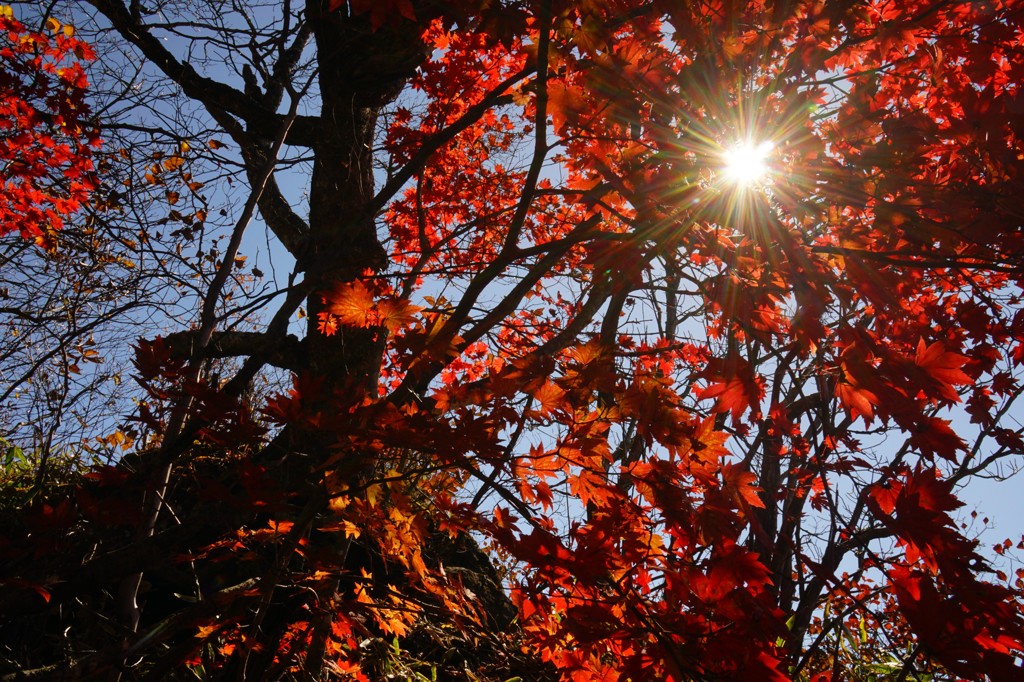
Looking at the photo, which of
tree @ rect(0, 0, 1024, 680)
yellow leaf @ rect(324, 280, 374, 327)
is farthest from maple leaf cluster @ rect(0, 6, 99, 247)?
yellow leaf @ rect(324, 280, 374, 327)

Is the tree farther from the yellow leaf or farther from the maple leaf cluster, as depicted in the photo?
the maple leaf cluster

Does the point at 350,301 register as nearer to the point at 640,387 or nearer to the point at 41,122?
the point at 640,387

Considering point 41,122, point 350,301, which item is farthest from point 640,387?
→ point 41,122

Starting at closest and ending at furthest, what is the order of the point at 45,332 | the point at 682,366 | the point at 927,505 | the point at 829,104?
the point at 927,505, the point at 829,104, the point at 682,366, the point at 45,332

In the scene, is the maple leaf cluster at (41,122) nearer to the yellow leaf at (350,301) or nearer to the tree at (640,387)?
the tree at (640,387)

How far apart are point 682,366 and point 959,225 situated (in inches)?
112

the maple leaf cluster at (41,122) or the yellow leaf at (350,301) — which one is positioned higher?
the maple leaf cluster at (41,122)

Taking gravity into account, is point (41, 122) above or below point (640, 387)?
above

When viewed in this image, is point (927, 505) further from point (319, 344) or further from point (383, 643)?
point (319, 344)

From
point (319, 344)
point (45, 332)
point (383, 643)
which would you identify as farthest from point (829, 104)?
point (45, 332)

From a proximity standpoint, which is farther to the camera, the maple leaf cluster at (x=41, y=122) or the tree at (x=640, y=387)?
the maple leaf cluster at (x=41, y=122)

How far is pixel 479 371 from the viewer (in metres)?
6.65

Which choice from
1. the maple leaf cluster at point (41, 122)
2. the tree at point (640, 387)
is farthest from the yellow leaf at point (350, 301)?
the maple leaf cluster at point (41, 122)

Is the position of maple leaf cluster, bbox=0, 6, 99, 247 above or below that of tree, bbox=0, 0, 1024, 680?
above
